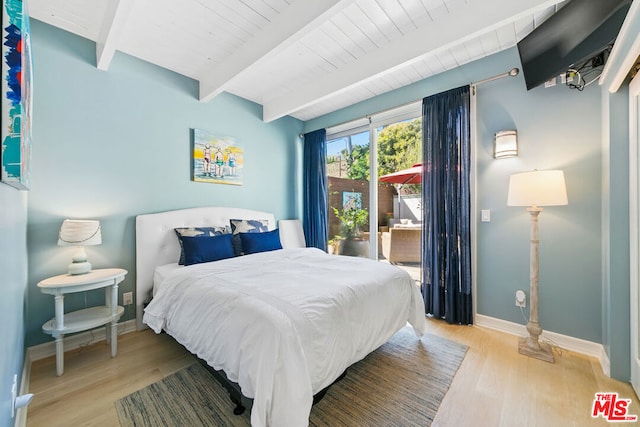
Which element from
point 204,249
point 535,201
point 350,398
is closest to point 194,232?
point 204,249

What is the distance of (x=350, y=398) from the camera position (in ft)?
5.27

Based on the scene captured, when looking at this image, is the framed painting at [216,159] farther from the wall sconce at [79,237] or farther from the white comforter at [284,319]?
the white comforter at [284,319]

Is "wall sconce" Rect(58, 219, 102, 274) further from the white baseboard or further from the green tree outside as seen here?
the white baseboard

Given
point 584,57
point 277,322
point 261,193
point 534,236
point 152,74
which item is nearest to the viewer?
point 277,322

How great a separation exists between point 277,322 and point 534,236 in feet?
7.40

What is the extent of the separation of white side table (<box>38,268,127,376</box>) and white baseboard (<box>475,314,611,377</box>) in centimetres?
339

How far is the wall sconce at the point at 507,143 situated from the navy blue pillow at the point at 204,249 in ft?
9.46

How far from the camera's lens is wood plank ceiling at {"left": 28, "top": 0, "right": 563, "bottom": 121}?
1.91 m

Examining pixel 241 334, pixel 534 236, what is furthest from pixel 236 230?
pixel 534 236

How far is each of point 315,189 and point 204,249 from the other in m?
2.07

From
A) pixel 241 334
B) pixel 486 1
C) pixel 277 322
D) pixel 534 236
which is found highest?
pixel 486 1

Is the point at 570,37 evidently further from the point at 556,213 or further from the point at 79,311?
the point at 79,311

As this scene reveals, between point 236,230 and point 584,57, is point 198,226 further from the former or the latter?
point 584,57

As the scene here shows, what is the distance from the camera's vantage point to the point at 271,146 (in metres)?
3.93
